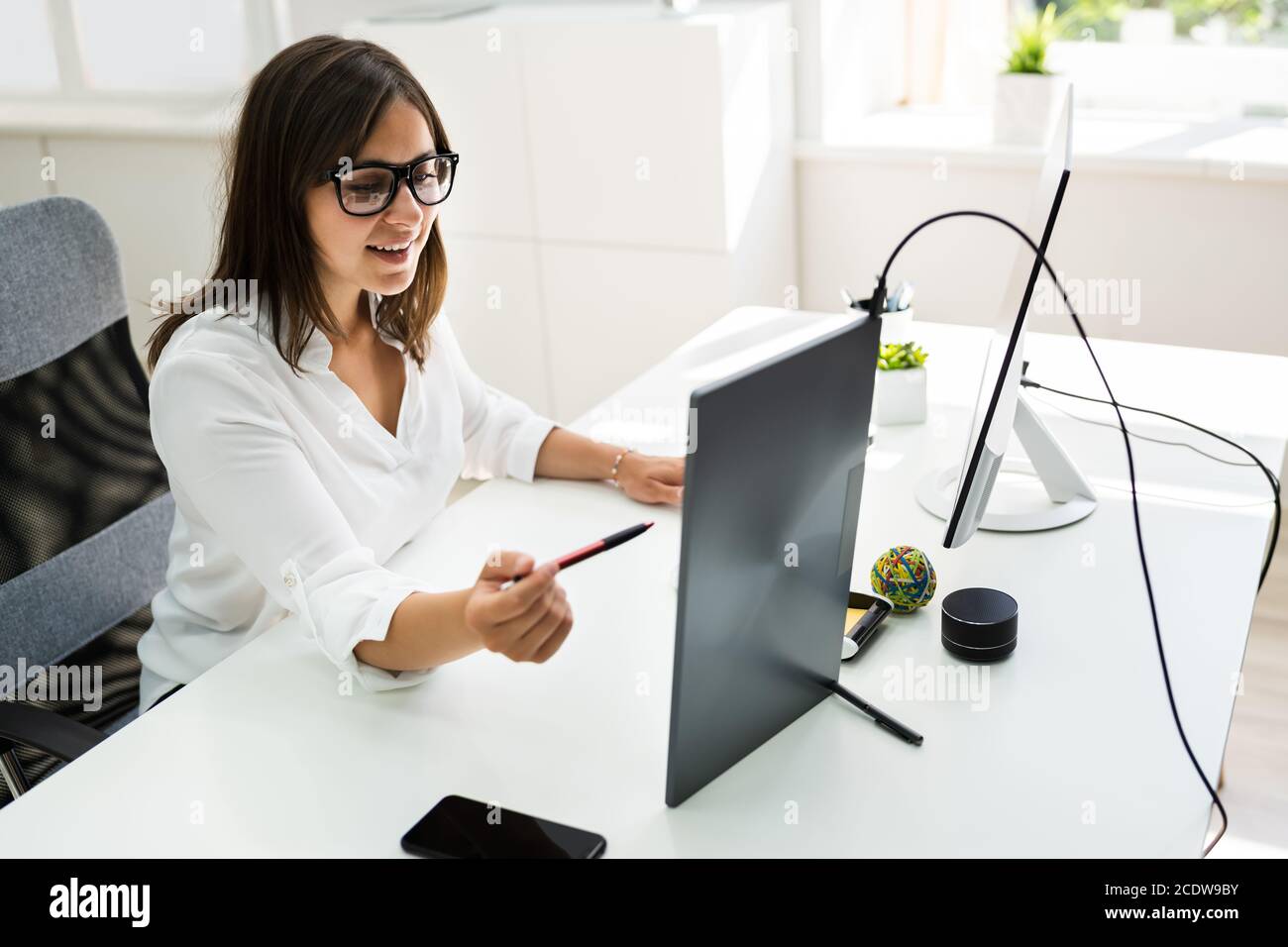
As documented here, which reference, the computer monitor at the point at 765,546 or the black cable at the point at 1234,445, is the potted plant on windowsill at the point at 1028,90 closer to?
the black cable at the point at 1234,445

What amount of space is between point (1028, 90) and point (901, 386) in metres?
1.52

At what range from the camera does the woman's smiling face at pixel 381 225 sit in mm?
1361

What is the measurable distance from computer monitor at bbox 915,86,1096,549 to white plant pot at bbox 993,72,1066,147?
159 centimetres

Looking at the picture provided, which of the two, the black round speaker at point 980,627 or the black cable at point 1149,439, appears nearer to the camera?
the black round speaker at point 980,627

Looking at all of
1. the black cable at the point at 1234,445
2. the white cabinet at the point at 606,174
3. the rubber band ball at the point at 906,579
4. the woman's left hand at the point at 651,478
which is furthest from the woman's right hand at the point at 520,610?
the white cabinet at the point at 606,174

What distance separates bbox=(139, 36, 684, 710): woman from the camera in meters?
1.22

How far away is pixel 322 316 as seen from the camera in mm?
1433

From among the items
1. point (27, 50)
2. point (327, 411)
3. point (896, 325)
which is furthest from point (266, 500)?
point (27, 50)

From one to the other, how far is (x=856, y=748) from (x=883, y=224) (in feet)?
7.47

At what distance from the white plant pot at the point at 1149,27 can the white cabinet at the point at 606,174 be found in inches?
33.3

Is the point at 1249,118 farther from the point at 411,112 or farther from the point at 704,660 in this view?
the point at 704,660

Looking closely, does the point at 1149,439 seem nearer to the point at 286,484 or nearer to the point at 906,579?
the point at 906,579

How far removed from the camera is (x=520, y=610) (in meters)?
1.08

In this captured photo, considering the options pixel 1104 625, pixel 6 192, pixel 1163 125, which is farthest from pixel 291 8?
pixel 1104 625
